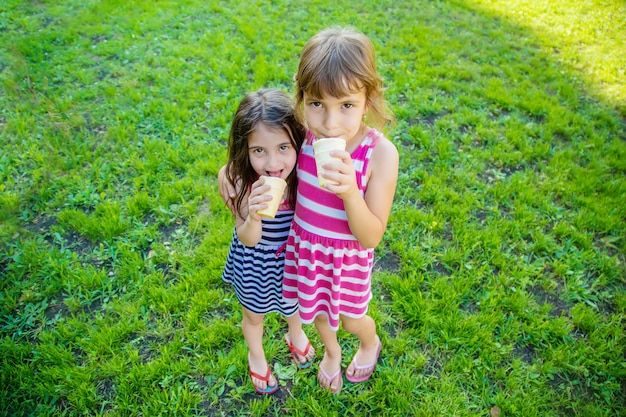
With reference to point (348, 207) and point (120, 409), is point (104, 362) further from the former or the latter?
point (348, 207)

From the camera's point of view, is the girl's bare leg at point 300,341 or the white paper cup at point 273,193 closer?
the white paper cup at point 273,193

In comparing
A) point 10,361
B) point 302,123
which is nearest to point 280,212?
point 302,123

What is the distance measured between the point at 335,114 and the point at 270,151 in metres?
0.32

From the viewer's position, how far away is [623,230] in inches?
133

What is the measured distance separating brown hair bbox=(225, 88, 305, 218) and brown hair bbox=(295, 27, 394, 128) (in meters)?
0.15

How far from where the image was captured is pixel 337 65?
5.00 feet

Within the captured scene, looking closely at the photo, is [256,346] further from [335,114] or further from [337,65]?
[337,65]

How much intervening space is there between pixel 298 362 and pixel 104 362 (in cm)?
113

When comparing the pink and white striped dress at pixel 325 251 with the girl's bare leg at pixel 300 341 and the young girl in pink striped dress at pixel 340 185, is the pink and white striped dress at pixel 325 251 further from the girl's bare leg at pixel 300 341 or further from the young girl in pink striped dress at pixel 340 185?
the girl's bare leg at pixel 300 341

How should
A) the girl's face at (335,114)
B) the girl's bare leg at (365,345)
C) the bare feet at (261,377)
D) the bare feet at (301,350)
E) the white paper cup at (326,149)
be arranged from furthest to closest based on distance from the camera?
the bare feet at (301,350)
the bare feet at (261,377)
the girl's bare leg at (365,345)
the girl's face at (335,114)
the white paper cup at (326,149)

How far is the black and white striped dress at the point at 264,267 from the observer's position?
1966 mm

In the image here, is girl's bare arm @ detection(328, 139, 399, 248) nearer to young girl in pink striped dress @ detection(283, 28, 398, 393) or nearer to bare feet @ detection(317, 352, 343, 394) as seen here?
young girl in pink striped dress @ detection(283, 28, 398, 393)

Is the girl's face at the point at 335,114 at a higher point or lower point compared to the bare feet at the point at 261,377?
higher

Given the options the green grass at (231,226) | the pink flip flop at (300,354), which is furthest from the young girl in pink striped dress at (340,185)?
the green grass at (231,226)
